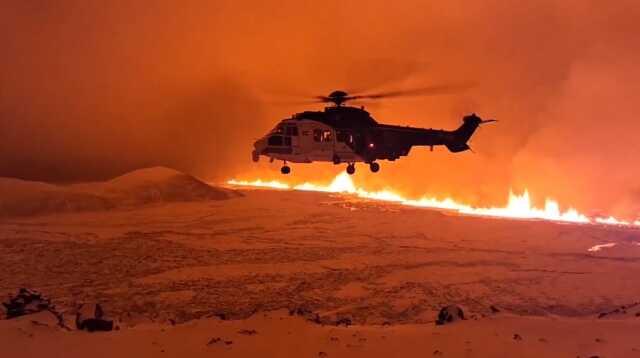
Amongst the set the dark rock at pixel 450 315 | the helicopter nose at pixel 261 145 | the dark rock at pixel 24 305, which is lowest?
the dark rock at pixel 450 315

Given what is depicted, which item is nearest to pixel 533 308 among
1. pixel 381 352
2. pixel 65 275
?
pixel 381 352

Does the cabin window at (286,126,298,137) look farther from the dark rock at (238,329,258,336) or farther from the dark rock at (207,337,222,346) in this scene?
the dark rock at (207,337,222,346)

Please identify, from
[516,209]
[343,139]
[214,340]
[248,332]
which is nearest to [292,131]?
[343,139]

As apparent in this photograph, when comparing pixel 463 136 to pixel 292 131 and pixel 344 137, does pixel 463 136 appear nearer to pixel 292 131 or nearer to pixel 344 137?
pixel 344 137

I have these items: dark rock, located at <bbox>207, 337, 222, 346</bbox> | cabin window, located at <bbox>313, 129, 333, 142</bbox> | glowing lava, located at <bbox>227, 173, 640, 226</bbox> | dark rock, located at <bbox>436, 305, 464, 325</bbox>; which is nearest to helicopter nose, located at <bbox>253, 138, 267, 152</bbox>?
cabin window, located at <bbox>313, 129, 333, 142</bbox>

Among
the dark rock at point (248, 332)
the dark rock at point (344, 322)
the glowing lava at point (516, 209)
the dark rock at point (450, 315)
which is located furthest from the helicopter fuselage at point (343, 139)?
the glowing lava at point (516, 209)

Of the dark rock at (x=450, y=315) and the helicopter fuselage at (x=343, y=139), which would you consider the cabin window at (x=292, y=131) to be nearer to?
the helicopter fuselage at (x=343, y=139)

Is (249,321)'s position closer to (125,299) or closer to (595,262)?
(125,299)
